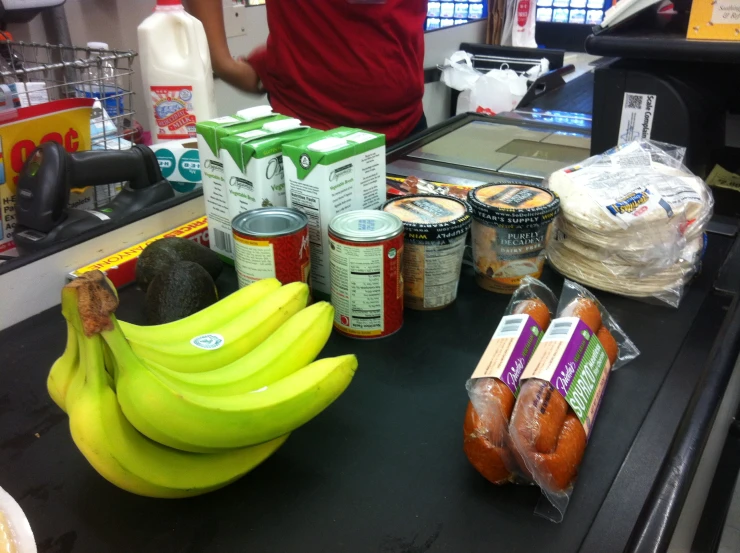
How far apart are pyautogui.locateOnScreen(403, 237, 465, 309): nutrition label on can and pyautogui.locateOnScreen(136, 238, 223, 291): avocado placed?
346 millimetres

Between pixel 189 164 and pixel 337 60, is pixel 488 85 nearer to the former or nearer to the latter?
pixel 337 60

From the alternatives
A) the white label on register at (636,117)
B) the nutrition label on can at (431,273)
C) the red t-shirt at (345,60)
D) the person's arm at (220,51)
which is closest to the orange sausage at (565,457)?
the nutrition label on can at (431,273)

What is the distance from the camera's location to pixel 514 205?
100cm

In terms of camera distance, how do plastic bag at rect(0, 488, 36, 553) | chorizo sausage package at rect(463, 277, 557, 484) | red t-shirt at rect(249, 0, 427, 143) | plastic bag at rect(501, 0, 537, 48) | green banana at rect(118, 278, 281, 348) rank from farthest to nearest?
plastic bag at rect(501, 0, 537, 48) → red t-shirt at rect(249, 0, 427, 143) → green banana at rect(118, 278, 281, 348) → chorizo sausage package at rect(463, 277, 557, 484) → plastic bag at rect(0, 488, 36, 553)

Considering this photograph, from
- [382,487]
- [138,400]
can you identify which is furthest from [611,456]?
[138,400]

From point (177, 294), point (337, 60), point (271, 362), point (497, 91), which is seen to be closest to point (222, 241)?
point (177, 294)

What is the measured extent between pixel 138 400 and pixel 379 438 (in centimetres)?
30

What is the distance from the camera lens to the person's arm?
1760mm

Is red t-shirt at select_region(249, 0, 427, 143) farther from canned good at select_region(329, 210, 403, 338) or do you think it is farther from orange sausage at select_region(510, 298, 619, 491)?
orange sausage at select_region(510, 298, 619, 491)

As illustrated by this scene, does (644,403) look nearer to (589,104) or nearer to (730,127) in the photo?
(730,127)

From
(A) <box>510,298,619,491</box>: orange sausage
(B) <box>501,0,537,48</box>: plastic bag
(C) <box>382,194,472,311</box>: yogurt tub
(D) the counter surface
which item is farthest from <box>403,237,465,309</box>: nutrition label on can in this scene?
(B) <box>501,0,537,48</box>: plastic bag

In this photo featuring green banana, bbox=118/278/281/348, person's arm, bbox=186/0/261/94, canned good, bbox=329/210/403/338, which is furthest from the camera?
person's arm, bbox=186/0/261/94

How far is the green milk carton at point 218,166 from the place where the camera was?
1.03 metres

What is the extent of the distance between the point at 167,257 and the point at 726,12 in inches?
44.0
